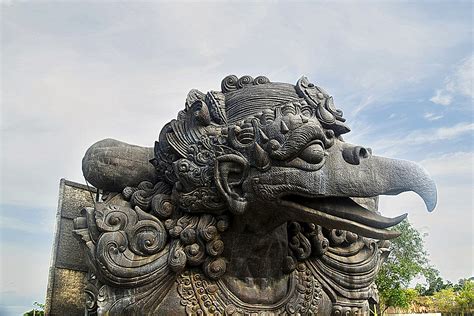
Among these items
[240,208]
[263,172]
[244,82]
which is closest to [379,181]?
[263,172]

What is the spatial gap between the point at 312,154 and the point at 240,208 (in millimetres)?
514

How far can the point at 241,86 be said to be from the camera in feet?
10.8

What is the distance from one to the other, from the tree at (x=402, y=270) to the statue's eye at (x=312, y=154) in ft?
53.9

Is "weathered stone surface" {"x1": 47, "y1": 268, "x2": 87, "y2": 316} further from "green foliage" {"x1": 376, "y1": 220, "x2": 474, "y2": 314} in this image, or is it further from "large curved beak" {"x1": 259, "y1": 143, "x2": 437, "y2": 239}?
"green foliage" {"x1": 376, "y1": 220, "x2": 474, "y2": 314}

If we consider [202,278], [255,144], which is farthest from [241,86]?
[202,278]

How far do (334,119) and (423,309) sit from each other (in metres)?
21.2

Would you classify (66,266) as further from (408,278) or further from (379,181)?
(408,278)

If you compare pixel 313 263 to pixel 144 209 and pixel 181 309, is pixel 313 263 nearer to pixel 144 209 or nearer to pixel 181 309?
pixel 181 309

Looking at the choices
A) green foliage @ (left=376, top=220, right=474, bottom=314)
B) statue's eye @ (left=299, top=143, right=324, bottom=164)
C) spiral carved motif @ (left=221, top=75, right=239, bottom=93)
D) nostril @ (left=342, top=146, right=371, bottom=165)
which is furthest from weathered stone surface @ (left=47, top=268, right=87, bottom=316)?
green foliage @ (left=376, top=220, right=474, bottom=314)

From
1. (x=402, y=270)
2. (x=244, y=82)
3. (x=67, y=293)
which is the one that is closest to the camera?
(x=244, y=82)

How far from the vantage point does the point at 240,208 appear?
291 cm

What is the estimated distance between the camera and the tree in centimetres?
1883

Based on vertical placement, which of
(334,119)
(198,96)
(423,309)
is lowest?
(423,309)

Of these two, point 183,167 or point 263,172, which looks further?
point 183,167
